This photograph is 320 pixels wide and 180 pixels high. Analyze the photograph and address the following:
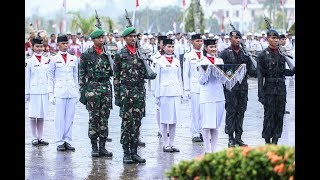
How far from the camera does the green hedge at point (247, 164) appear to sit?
5203 millimetres

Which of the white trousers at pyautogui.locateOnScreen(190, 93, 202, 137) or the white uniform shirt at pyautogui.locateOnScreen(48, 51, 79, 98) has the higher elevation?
the white uniform shirt at pyautogui.locateOnScreen(48, 51, 79, 98)

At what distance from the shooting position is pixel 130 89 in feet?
35.2

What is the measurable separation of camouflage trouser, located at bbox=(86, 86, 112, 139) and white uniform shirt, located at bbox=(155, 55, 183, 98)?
98cm

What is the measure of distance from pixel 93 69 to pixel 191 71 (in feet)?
7.52

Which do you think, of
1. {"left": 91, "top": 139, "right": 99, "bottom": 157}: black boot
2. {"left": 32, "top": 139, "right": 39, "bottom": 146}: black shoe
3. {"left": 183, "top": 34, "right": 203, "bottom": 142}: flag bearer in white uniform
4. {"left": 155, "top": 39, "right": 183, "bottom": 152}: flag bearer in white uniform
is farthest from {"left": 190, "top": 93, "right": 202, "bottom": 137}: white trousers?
{"left": 32, "top": 139, "right": 39, "bottom": 146}: black shoe

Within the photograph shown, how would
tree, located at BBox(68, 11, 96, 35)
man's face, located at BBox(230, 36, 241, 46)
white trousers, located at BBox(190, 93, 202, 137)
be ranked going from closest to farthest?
man's face, located at BBox(230, 36, 241, 46) < white trousers, located at BBox(190, 93, 202, 137) < tree, located at BBox(68, 11, 96, 35)

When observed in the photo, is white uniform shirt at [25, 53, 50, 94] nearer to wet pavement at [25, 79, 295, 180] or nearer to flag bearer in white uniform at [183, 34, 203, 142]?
wet pavement at [25, 79, 295, 180]

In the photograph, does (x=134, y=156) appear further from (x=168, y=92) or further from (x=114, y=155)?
(x=168, y=92)

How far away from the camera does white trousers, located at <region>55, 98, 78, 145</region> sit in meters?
12.4

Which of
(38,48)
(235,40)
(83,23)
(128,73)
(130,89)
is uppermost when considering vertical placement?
(83,23)

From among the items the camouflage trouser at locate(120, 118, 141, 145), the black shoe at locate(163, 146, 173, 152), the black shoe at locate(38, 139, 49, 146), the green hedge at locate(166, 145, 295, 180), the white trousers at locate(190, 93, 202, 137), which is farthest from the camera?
the white trousers at locate(190, 93, 202, 137)

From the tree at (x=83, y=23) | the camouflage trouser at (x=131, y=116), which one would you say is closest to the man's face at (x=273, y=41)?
the camouflage trouser at (x=131, y=116)

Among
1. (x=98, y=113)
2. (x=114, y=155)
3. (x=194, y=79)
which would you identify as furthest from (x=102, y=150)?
(x=194, y=79)
